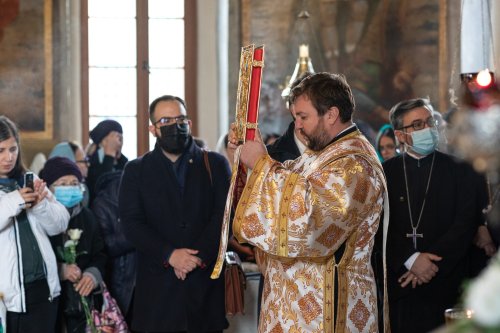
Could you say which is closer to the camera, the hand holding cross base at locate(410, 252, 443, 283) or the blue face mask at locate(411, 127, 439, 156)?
the hand holding cross base at locate(410, 252, 443, 283)

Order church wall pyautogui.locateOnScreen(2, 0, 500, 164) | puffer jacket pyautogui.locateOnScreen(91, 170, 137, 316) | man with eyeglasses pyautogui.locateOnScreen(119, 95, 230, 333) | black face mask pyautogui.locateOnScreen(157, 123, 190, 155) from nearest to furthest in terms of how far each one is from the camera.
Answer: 1. man with eyeglasses pyautogui.locateOnScreen(119, 95, 230, 333)
2. black face mask pyautogui.locateOnScreen(157, 123, 190, 155)
3. puffer jacket pyautogui.locateOnScreen(91, 170, 137, 316)
4. church wall pyautogui.locateOnScreen(2, 0, 500, 164)

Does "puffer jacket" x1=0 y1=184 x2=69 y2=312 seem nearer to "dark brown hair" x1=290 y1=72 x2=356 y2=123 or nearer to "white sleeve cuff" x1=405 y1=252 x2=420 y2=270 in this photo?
"dark brown hair" x1=290 y1=72 x2=356 y2=123

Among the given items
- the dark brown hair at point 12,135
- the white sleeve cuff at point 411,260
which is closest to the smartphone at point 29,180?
the dark brown hair at point 12,135

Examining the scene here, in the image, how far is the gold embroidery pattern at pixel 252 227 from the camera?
4035 millimetres

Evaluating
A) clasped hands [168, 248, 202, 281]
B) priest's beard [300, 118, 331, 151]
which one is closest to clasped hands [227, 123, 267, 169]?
priest's beard [300, 118, 331, 151]

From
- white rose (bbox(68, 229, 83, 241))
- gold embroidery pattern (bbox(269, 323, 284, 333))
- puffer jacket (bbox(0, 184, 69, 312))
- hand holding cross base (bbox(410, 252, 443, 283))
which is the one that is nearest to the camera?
gold embroidery pattern (bbox(269, 323, 284, 333))

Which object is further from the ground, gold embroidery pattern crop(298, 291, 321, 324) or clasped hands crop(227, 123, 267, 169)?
clasped hands crop(227, 123, 267, 169)

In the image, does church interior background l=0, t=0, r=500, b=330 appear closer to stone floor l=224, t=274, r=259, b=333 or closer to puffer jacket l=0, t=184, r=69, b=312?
stone floor l=224, t=274, r=259, b=333

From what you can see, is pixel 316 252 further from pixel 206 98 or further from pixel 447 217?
pixel 206 98

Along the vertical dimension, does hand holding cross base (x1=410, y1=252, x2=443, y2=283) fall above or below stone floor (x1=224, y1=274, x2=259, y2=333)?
above

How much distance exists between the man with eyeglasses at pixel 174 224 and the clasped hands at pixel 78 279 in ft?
1.30

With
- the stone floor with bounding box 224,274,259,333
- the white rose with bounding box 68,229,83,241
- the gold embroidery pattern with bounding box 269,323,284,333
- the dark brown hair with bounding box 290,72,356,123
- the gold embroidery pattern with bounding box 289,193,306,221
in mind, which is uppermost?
the dark brown hair with bounding box 290,72,356,123

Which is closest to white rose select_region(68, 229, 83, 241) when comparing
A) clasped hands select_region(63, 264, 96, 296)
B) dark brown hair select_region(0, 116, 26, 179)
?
clasped hands select_region(63, 264, 96, 296)

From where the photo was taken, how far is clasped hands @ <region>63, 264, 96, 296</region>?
5.85 meters
